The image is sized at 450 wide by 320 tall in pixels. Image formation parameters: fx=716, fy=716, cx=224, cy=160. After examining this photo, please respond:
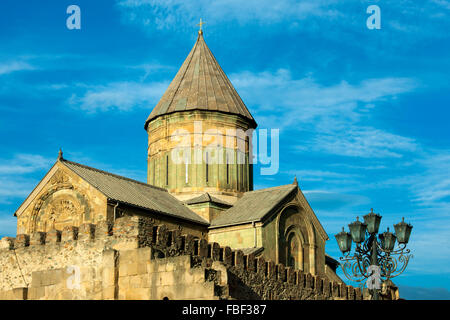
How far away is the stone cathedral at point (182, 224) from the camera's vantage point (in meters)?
18.7

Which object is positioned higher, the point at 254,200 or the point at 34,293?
the point at 254,200

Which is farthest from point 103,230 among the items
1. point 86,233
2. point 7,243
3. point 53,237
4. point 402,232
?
point 402,232

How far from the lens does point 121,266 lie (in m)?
18.7

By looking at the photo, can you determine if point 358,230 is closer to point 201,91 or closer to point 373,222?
point 373,222

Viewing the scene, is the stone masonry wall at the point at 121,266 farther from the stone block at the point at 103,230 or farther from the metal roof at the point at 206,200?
the metal roof at the point at 206,200

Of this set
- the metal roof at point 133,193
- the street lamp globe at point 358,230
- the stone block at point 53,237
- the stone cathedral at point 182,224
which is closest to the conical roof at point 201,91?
the stone cathedral at point 182,224

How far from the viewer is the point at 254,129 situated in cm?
3603

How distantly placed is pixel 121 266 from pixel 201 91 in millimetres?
17641

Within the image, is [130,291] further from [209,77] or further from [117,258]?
[209,77]

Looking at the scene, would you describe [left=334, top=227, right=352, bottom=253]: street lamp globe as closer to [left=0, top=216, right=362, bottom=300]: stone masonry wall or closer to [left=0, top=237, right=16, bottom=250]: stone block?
[left=0, top=216, right=362, bottom=300]: stone masonry wall
